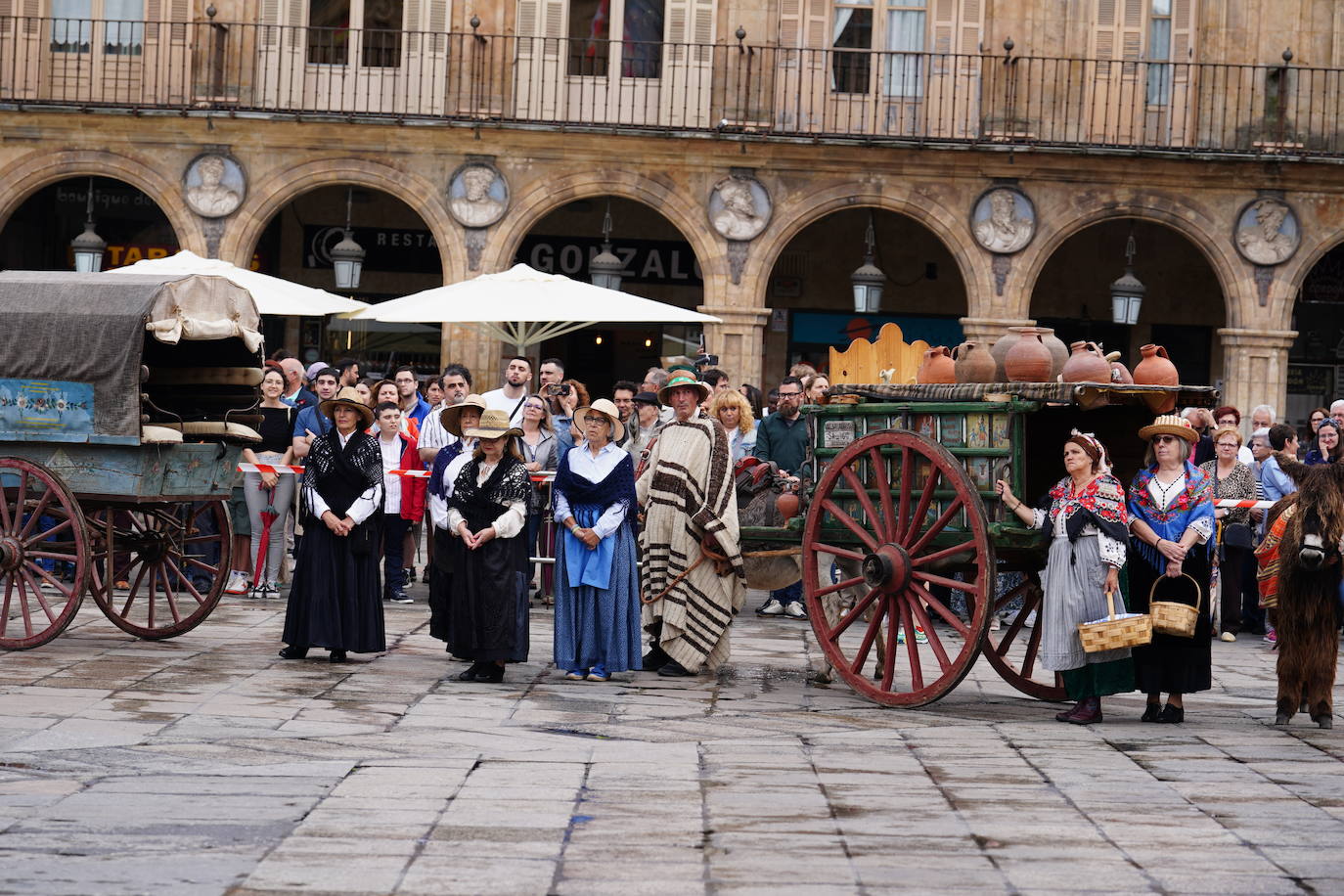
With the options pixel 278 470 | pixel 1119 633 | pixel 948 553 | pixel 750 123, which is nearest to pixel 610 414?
pixel 948 553

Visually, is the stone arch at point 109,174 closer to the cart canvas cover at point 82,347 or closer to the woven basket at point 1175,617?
the cart canvas cover at point 82,347

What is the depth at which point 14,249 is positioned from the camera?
77.9ft

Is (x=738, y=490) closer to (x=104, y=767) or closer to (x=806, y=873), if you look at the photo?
(x=104, y=767)

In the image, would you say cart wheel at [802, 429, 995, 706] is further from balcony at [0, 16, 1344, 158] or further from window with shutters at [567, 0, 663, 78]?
window with shutters at [567, 0, 663, 78]

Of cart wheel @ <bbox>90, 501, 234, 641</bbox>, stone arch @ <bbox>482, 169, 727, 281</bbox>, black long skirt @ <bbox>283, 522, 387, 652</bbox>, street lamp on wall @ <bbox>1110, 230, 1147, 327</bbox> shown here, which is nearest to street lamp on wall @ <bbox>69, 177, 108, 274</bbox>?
stone arch @ <bbox>482, 169, 727, 281</bbox>

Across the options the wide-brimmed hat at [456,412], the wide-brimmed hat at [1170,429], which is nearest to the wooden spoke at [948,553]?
the wide-brimmed hat at [1170,429]

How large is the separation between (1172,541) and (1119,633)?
1.97ft

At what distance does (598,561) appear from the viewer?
9.48 m

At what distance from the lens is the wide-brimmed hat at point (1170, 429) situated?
8.58m

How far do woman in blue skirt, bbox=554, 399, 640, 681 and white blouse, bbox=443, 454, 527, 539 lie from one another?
19 cm

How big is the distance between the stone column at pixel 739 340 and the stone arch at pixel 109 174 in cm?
607

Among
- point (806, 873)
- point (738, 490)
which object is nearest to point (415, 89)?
point (738, 490)

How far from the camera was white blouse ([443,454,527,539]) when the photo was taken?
9453mm

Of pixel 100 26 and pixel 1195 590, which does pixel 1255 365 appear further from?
pixel 100 26
